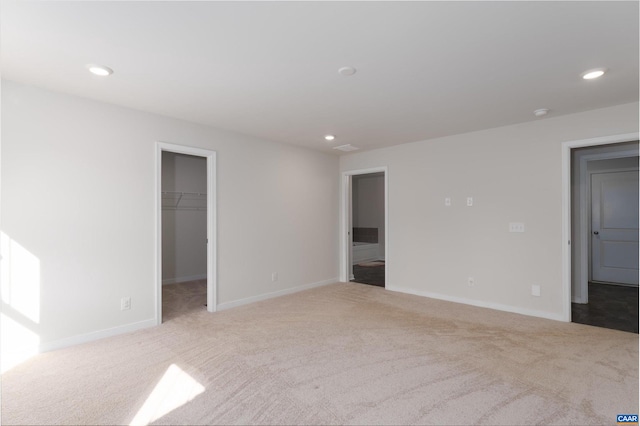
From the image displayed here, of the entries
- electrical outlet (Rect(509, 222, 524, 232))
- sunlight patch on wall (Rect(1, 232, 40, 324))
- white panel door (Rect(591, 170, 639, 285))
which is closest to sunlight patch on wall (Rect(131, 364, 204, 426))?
sunlight patch on wall (Rect(1, 232, 40, 324))

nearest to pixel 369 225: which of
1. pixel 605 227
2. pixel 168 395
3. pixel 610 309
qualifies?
pixel 605 227

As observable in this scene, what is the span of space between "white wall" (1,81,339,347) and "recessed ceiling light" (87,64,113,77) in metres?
0.78

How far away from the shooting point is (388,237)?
5387mm

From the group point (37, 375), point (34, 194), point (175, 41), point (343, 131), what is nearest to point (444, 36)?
point (175, 41)

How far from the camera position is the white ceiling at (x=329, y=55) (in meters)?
1.86

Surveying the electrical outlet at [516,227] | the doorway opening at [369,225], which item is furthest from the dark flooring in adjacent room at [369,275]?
the electrical outlet at [516,227]

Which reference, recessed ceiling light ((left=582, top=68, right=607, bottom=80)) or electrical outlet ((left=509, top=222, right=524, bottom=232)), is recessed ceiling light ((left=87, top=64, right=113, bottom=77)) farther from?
electrical outlet ((left=509, top=222, right=524, bottom=232))

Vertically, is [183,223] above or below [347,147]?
below

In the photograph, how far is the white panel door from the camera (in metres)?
5.59

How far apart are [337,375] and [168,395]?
1.21 m

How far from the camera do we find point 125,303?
3.45 meters

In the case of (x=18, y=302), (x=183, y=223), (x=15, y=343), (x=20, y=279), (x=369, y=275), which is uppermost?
(x=183, y=223)

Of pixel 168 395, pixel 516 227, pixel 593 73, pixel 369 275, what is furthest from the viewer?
pixel 369 275

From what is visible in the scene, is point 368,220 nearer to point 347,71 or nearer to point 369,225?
point 369,225
